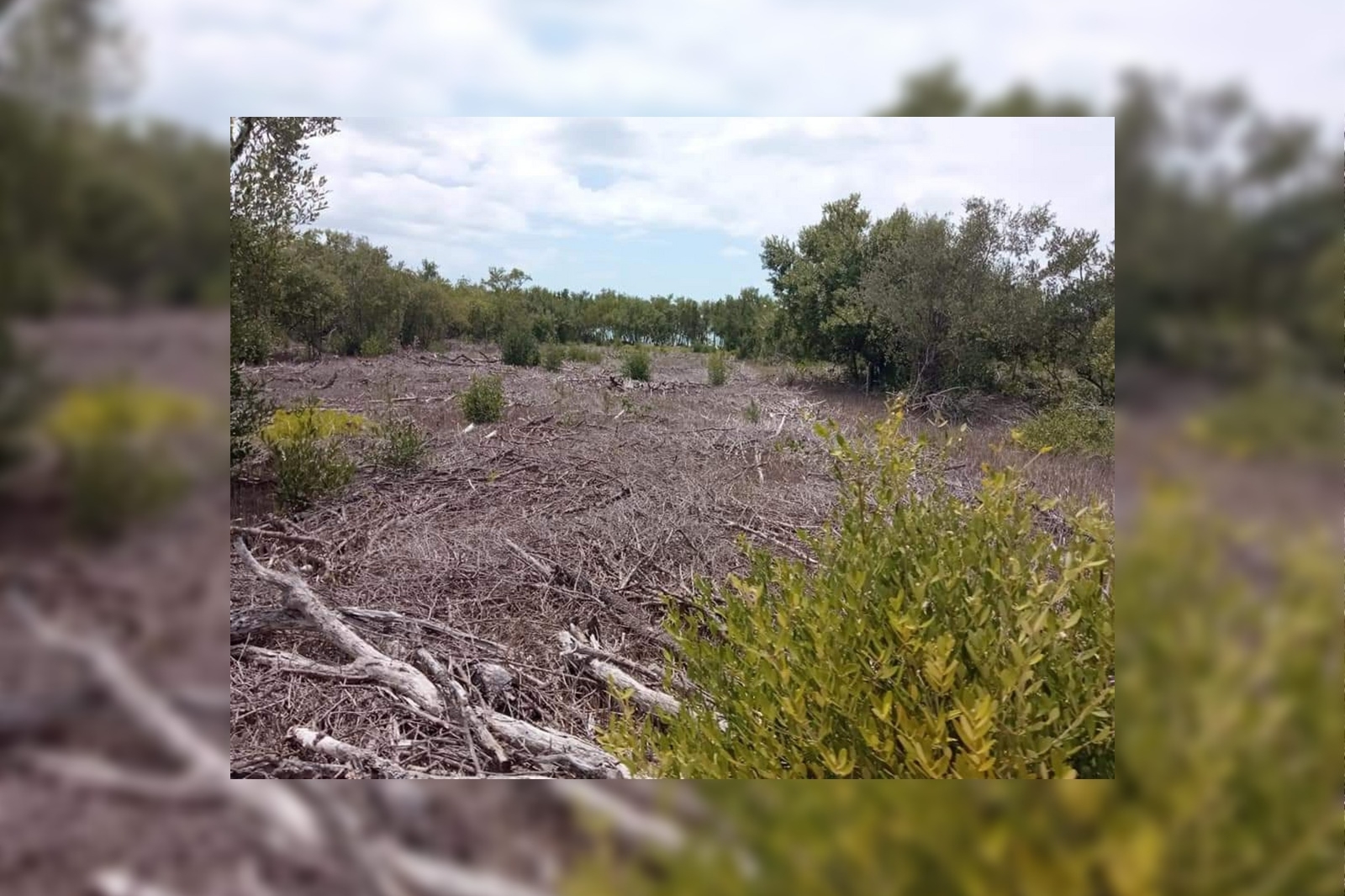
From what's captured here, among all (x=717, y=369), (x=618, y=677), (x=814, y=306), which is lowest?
(x=618, y=677)

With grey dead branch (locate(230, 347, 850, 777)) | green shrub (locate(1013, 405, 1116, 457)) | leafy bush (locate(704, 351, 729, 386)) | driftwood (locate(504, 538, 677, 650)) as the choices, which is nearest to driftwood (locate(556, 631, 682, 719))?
grey dead branch (locate(230, 347, 850, 777))

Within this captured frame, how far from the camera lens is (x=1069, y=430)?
7.92ft

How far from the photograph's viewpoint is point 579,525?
2.84 m

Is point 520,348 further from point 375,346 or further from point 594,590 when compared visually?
point 594,590

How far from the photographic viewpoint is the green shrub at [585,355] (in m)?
2.85

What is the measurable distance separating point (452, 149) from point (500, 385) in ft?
2.63
